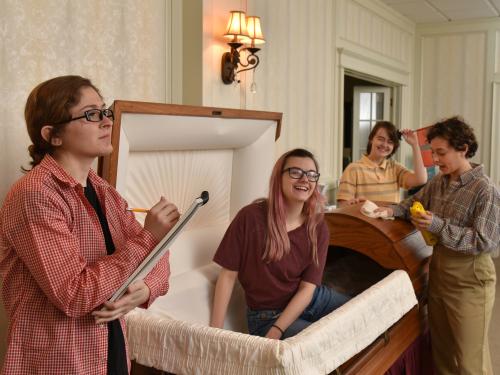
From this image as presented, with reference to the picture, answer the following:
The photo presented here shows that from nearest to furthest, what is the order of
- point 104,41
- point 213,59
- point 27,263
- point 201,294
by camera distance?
point 27,263
point 201,294
point 104,41
point 213,59

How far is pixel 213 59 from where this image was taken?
2.80m

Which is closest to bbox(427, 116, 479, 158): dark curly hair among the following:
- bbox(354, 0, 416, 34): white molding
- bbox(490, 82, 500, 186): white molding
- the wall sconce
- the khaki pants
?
the khaki pants

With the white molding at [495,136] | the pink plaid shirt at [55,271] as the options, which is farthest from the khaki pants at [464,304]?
the white molding at [495,136]

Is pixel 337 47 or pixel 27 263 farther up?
pixel 337 47

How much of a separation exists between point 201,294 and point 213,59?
49.3 inches

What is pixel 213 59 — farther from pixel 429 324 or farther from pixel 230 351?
pixel 230 351

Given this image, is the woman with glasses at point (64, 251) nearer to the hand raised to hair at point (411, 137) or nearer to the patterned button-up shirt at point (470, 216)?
the patterned button-up shirt at point (470, 216)

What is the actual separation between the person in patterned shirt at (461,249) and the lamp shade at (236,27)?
110 cm

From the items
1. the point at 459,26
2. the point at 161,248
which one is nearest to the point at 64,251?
the point at 161,248

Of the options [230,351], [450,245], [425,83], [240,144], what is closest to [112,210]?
[230,351]

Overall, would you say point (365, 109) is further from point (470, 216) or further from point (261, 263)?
point (261, 263)

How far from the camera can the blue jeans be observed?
203 cm

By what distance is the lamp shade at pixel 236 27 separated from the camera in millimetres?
2832

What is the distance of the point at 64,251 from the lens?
3.42 ft
